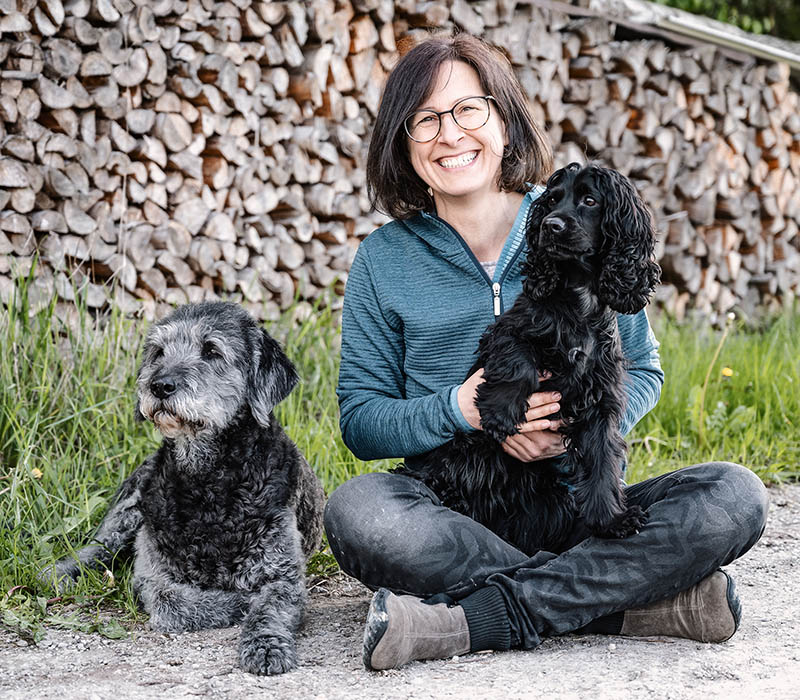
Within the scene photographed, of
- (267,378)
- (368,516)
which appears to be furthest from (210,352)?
(368,516)

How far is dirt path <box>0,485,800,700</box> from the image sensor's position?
100 inches

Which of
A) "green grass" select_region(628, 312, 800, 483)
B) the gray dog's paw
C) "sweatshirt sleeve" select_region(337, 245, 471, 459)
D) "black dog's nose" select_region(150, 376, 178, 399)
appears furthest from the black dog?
"green grass" select_region(628, 312, 800, 483)

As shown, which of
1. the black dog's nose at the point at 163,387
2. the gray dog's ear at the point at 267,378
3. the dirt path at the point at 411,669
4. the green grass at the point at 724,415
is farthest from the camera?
the green grass at the point at 724,415

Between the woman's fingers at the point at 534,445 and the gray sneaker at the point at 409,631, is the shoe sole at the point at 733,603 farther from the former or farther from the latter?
the gray sneaker at the point at 409,631

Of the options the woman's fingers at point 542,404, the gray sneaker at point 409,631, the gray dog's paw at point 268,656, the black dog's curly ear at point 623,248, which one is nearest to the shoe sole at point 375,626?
the gray sneaker at point 409,631

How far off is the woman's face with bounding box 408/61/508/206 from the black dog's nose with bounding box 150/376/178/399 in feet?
3.60

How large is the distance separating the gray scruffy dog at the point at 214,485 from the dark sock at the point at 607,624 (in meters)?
0.87

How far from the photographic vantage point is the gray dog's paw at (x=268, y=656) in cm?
270

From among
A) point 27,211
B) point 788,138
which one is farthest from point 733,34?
point 27,211

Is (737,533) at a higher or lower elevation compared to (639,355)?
lower

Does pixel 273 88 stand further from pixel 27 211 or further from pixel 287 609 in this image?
pixel 287 609

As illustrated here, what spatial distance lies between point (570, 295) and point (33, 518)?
82.5 inches

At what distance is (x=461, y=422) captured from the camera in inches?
119

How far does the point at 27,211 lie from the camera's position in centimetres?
453
